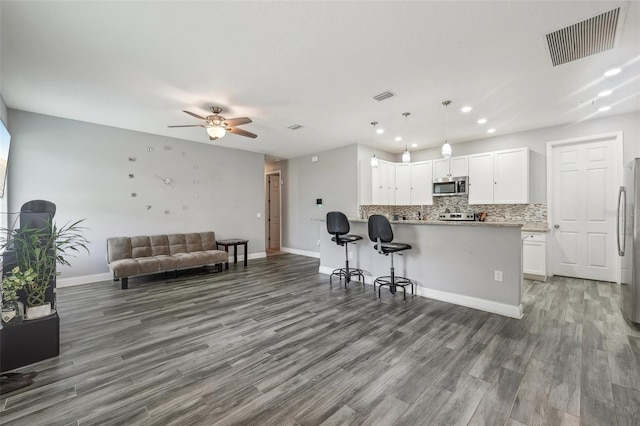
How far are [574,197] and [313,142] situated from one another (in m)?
5.11

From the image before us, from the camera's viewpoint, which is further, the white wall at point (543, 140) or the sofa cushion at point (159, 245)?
the sofa cushion at point (159, 245)

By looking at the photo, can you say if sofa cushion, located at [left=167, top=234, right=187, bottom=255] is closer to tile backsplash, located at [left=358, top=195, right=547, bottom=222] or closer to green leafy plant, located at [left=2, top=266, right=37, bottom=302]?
green leafy plant, located at [left=2, top=266, right=37, bottom=302]

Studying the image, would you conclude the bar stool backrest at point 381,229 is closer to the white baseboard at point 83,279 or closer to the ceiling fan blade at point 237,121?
the ceiling fan blade at point 237,121

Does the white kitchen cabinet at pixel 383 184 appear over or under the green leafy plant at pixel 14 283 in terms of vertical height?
over

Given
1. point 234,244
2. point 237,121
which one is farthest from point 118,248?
point 237,121

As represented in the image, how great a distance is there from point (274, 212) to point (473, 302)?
6.35 meters

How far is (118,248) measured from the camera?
4.82 m

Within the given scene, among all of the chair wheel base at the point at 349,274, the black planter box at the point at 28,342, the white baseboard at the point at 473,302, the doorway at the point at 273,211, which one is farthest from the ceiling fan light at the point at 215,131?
the doorway at the point at 273,211

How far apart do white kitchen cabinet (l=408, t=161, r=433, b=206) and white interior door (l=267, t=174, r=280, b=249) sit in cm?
413

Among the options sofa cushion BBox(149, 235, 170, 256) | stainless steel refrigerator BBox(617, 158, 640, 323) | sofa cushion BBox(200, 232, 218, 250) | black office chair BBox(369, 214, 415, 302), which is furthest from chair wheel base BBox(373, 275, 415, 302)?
sofa cushion BBox(149, 235, 170, 256)

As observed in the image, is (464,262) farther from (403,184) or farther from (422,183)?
(403,184)

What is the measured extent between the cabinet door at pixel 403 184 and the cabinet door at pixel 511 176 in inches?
73.4

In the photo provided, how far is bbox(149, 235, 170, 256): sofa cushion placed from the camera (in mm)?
5258

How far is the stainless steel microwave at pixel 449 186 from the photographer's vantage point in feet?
19.2
